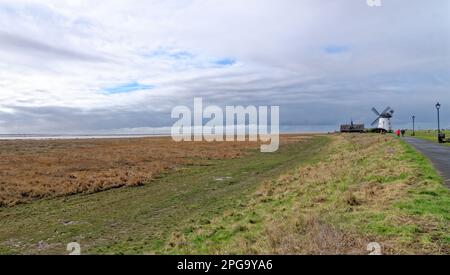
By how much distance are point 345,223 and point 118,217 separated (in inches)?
Result: 404

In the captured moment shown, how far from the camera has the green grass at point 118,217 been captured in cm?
1076

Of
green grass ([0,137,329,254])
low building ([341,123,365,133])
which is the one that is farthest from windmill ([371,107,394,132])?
green grass ([0,137,329,254])

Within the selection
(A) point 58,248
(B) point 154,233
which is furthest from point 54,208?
(B) point 154,233

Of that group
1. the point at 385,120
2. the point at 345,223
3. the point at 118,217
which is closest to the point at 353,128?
the point at 385,120

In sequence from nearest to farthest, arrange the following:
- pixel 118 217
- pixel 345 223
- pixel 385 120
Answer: pixel 345 223 < pixel 118 217 < pixel 385 120

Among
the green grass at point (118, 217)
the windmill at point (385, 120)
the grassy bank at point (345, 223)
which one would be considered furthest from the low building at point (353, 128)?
the grassy bank at point (345, 223)

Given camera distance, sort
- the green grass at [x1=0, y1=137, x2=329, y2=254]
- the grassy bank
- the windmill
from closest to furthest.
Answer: the grassy bank → the green grass at [x1=0, y1=137, x2=329, y2=254] → the windmill

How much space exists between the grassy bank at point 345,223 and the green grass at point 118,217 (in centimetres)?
99

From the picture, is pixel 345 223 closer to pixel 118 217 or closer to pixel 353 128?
pixel 118 217

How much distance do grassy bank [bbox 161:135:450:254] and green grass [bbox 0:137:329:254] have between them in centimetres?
99

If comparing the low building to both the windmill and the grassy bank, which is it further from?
the grassy bank

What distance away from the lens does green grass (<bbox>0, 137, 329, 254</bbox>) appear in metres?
10.8

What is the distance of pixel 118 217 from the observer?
46.9ft

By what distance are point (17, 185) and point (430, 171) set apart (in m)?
24.0
